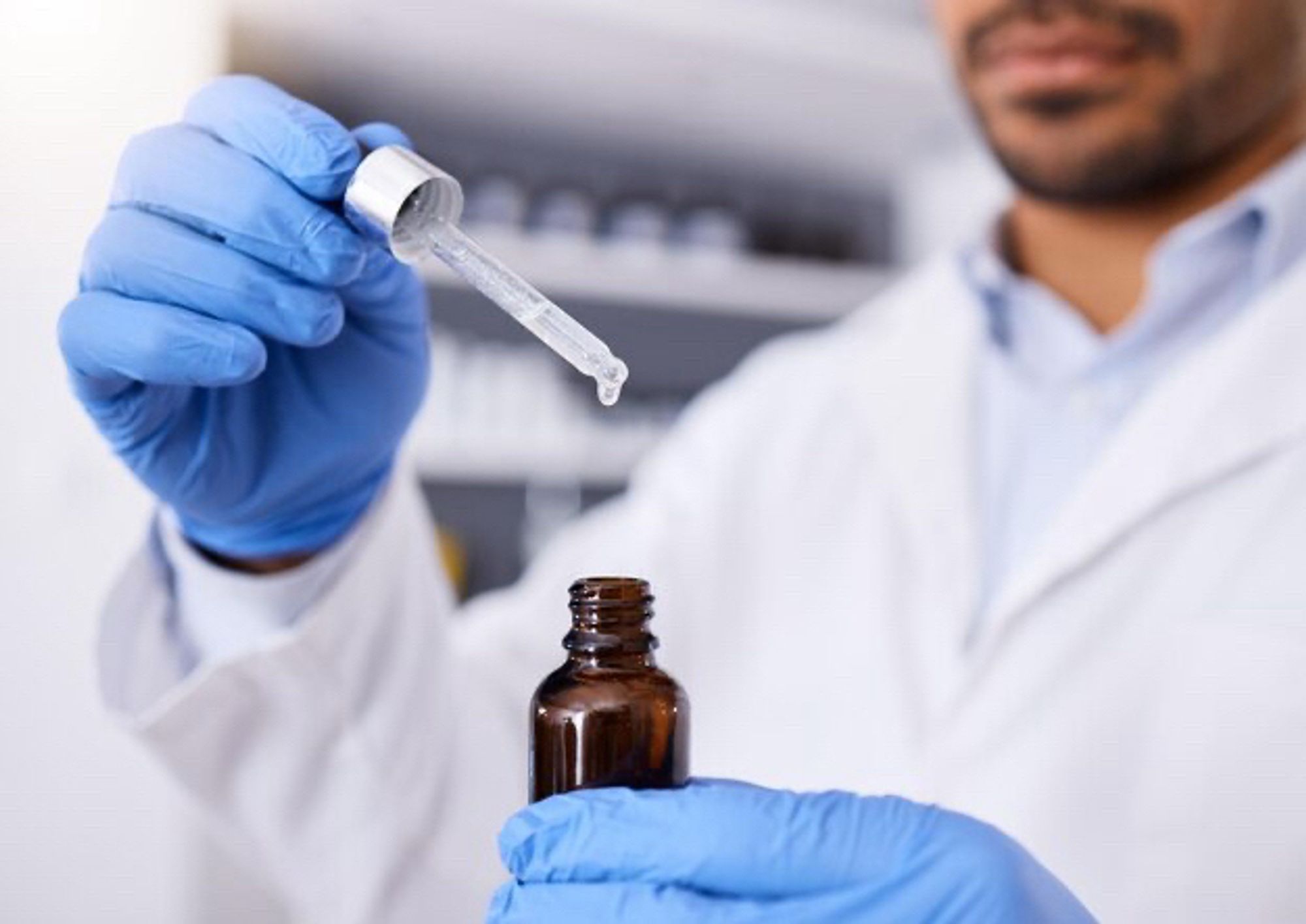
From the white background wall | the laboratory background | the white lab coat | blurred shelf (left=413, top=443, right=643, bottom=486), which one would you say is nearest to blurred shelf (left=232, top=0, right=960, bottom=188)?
the laboratory background

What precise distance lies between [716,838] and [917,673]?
502mm

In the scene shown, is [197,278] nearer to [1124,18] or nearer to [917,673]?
[917,673]

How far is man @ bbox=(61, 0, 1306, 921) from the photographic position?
537 mm

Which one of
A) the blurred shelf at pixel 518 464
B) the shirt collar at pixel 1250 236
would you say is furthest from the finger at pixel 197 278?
the blurred shelf at pixel 518 464

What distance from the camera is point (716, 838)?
1.46ft

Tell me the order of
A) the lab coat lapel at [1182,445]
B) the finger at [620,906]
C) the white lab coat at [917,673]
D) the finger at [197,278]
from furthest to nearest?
the lab coat lapel at [1182,445] < the white lab coat at [917,673] < the finger at [197,278] < the finger at [620,906]

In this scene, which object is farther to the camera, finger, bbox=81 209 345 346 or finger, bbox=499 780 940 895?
finger, bbox=81 209 345 346

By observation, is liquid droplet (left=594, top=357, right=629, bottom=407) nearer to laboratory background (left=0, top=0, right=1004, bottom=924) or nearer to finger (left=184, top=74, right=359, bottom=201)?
finger (left=184, top=74, right=359, bottom=201)

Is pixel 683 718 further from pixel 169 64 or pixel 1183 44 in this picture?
pixel 1183 44

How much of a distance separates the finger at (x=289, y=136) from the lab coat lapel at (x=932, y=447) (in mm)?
562

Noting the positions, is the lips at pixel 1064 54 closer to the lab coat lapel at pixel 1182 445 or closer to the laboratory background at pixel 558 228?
the lab coat lapel at pixel 1182 445

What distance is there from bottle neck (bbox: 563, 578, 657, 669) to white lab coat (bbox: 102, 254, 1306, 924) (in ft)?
1.01

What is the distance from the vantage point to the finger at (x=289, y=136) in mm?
531

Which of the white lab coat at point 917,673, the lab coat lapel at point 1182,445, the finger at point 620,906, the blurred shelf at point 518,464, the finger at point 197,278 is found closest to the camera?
the finger at point 620,906
